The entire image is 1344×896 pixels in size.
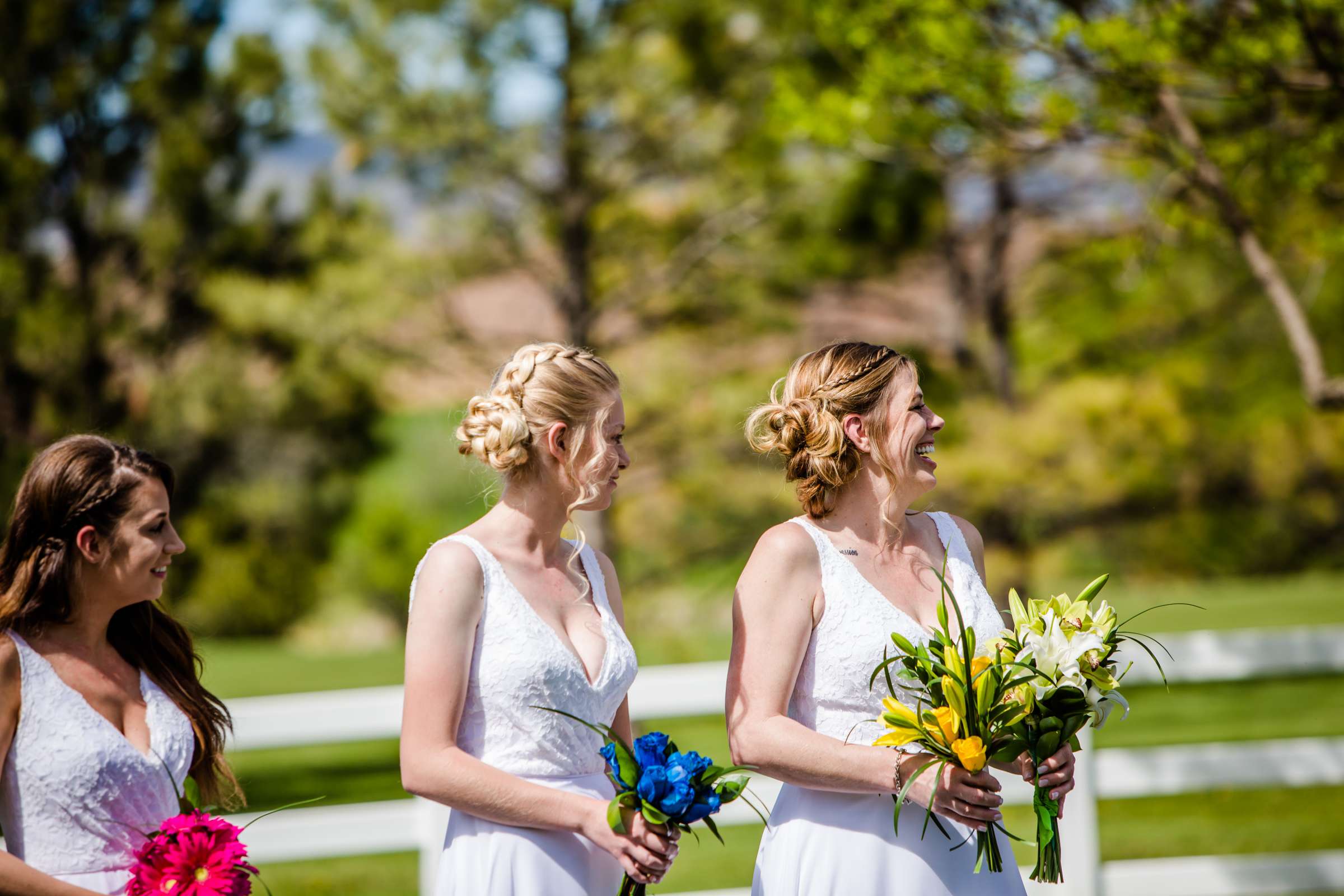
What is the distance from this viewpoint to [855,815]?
3037mm

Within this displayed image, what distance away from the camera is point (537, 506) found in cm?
297

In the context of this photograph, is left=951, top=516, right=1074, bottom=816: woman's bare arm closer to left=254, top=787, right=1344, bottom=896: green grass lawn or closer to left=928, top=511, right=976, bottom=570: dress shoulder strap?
left=928, top=511, right=976, bottom=570: dress shoulder strap

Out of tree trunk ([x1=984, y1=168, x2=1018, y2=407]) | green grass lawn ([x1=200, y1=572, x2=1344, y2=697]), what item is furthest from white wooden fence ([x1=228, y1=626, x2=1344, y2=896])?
green grass lawn ([x1=200, y1=572, x2=1344, y2=697])

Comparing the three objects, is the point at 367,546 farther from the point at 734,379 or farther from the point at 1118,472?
the point at 1118,472

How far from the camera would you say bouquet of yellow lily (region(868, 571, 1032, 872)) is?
8.95 feet

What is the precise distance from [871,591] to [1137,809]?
Answer: 802 centimetres

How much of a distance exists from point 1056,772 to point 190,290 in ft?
37.8

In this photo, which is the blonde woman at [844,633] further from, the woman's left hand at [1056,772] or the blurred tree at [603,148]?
the blurred tree at [603,148]

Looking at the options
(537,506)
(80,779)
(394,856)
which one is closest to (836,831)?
(537,506)

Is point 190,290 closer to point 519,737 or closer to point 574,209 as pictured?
point 574,209

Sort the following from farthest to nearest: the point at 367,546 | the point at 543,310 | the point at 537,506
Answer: the point at 367,546 < the point at 543,310 < the point at 537,506

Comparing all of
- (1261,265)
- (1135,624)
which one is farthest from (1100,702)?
(1135,624)

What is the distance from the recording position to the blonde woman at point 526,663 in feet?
8.84

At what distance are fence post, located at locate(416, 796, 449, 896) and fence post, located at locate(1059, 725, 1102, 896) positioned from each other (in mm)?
2411
